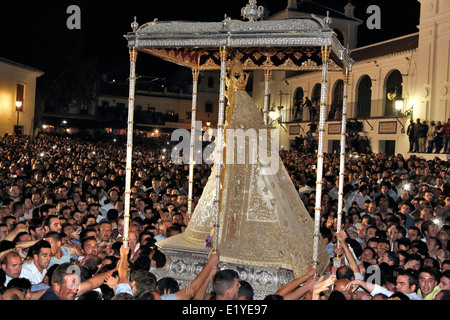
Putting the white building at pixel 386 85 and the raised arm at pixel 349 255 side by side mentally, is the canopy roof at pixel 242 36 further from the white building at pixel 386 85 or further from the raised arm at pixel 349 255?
the white building at pixel 386 85

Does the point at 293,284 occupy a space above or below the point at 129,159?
below

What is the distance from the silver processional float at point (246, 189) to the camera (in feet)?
20.5

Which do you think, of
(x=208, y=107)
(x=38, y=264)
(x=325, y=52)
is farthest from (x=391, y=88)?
(x=208, y=107)

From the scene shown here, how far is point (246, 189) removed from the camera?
667cm

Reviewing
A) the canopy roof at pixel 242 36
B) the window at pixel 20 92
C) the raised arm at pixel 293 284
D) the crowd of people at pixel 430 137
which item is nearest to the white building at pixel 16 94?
the window at pixel 20 92

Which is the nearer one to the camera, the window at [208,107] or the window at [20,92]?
the window at [20,92]

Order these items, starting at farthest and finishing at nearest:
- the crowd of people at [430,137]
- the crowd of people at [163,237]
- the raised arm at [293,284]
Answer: the crowd of people at [430,137] < the raised arm at [293,284] < the crowd of people at [163,237]

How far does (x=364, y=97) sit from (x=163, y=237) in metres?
23.9

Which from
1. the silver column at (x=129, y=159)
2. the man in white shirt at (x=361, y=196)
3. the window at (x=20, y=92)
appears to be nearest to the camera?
the silver column at (x=129, y=159)

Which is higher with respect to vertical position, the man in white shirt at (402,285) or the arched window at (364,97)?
the arched window at (364,97)

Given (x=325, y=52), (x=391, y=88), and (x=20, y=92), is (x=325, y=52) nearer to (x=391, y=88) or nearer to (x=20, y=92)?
(x=391, y=88)

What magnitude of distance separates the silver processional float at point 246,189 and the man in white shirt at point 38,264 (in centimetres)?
107
